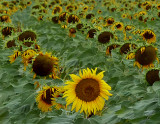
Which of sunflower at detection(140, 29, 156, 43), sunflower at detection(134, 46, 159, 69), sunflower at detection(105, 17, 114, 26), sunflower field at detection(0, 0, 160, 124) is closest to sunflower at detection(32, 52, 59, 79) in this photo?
sunflower field at detection(0, 0, 160, 124)

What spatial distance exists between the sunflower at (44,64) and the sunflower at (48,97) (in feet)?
0.92

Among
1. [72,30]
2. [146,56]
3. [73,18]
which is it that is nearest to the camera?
[146,56]

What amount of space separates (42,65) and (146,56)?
109 centimetres

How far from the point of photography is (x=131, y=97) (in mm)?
2455

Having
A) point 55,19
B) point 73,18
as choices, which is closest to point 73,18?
point 73,18

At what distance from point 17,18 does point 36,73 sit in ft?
19.7

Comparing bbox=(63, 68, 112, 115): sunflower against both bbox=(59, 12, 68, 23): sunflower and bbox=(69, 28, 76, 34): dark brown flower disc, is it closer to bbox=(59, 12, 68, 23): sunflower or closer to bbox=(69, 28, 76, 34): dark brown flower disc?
bbox=(69, 28, 76, 34): dark brown flower disc

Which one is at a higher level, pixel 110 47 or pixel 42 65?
pixel 110 47

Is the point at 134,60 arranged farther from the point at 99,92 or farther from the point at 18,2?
the point at 18,2

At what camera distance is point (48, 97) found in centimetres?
239

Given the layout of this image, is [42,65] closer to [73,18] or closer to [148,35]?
[148,35]

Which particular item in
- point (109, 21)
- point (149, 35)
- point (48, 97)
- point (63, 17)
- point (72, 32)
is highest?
point (63, 17)

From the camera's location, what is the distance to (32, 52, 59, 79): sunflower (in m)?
2.57

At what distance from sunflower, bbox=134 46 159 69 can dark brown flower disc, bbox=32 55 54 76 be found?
92 cm
